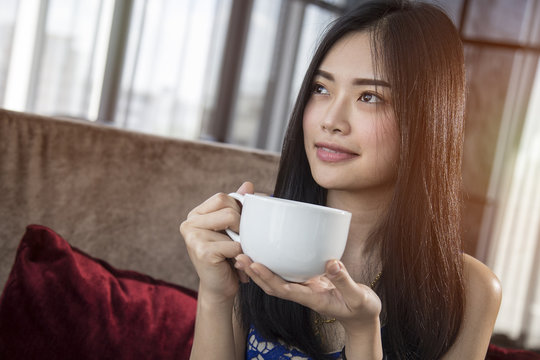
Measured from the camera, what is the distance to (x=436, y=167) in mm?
1071

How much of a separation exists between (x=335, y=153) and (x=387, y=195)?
0.20m

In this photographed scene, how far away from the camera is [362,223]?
3.83ft

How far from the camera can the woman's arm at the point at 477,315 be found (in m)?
1.13

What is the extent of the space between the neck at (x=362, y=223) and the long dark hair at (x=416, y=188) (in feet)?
0.09

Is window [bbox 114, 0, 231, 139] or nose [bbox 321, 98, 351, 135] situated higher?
window [bbox 114, 0, 231, 139]

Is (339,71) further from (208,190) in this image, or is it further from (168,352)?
(168,352)

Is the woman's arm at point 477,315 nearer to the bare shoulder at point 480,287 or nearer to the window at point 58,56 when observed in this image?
the bare shoulder at point 480,287

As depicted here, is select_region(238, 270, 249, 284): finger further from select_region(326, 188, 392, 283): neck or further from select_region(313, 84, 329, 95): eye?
select_region(313, 84, 329, 95): eye

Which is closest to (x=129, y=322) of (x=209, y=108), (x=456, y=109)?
(x=456, y=109)

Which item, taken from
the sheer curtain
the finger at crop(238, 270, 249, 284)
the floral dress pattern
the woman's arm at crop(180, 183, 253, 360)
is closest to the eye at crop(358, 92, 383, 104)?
the woman's arm at crop(180, 183, 253, 360)

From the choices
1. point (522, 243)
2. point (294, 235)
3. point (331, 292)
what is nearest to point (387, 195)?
point (331, 292)

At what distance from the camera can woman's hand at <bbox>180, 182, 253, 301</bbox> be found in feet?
2.77

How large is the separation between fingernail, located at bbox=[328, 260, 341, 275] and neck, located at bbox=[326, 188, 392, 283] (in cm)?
45

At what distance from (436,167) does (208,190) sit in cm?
63
